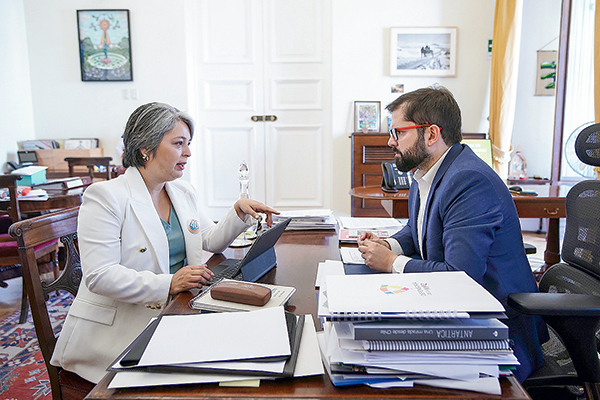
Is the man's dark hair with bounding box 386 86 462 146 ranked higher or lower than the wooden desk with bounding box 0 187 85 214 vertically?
higher

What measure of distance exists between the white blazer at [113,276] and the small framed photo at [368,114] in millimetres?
3432

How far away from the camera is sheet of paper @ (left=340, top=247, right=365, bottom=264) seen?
1.28m

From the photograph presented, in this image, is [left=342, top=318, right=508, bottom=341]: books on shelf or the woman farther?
the woman

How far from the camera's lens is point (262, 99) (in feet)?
15.5

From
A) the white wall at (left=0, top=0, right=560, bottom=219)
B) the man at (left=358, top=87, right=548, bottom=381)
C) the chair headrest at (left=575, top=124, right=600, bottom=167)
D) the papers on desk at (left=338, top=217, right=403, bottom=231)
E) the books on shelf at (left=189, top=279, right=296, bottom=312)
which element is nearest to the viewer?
the books on shelf at (left=189, top=279, right=296, bottom=312)

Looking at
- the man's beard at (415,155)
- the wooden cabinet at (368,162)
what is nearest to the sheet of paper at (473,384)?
the man's beard at (415,155)

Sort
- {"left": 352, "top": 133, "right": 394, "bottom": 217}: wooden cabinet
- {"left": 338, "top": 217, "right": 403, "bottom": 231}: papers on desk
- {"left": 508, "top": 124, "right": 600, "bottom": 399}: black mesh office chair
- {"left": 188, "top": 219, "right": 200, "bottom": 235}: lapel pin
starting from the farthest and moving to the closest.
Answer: {"left": 352, "top": 133, "right": 394, "bottom": 217}: wooden cabinet → {"left": 338, "top": 217, "right": 403, "bottom": 231}: papers on desk → {"left": 188, "top": 219, "right": 200, "bottom": 235}: lapel pin → {"left": 508, "top": 124, "right": 600, "bottom": 399}: black mesh office chair

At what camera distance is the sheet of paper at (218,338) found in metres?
0.69

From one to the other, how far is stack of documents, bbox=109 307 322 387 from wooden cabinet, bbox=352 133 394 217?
3.53 meters

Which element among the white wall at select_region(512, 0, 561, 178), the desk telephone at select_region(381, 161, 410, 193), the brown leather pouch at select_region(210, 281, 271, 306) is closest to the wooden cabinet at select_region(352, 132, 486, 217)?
the white wall at select_region(512, 0, 561, 178)

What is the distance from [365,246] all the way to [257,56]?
3849 millimetres

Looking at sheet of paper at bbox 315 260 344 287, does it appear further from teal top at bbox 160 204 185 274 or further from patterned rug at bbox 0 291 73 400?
patterned rug at bbox 0 291 73 400

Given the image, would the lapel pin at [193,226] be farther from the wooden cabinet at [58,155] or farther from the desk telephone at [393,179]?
the wooden cabinet at [58,155]

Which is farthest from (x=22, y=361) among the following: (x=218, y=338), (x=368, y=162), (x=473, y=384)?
(x=368, y=162)
